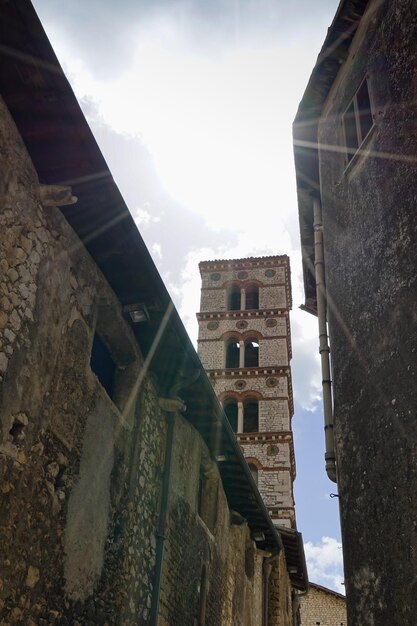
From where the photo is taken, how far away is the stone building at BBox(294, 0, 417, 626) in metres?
4.04

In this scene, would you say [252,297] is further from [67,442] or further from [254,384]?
[67,442]

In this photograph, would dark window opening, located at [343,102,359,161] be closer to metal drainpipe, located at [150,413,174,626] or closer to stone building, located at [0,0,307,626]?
stone building, located at [0,0,307,626]

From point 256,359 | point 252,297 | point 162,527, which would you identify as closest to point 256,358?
point 256,359

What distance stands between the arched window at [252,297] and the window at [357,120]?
79.5 ft

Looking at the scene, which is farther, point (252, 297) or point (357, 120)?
point (252, 297)

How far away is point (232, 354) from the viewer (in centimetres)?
2859

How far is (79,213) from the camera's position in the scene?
5258 millimetres

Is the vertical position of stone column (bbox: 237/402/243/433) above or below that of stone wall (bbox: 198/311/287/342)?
below

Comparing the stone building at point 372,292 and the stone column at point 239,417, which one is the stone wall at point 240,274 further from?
the stone building at point 372,292

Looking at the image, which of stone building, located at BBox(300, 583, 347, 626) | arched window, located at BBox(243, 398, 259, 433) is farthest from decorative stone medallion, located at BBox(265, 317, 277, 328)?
stone building, located at BBox(300, 583, 347, 626)

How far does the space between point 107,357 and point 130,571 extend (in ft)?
7.38

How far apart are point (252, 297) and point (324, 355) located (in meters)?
24.6

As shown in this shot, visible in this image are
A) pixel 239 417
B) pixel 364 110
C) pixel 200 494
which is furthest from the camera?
pixel 239 417

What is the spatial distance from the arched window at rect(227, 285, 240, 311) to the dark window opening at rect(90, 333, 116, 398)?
23.9m
